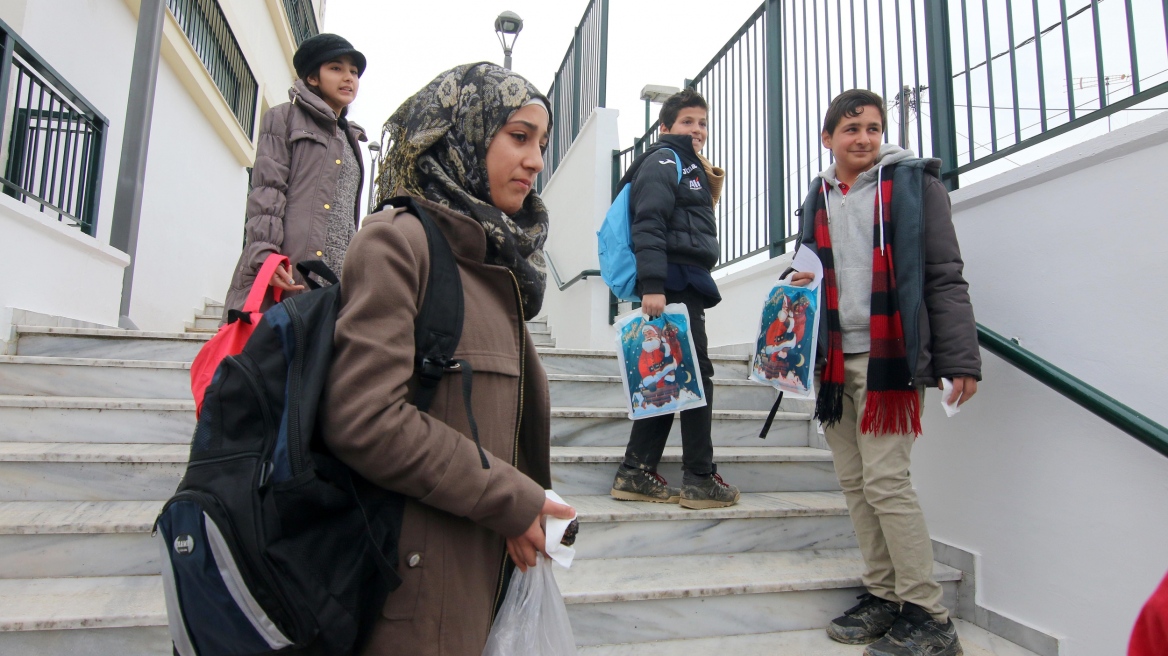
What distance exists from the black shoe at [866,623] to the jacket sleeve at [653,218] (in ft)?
4.42

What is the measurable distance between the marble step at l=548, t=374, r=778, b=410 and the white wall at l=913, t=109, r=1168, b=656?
1239 millimetres

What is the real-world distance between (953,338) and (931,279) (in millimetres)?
209

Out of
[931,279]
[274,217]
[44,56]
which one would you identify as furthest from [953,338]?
[44,56]

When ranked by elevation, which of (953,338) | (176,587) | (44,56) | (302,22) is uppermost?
(302,22)

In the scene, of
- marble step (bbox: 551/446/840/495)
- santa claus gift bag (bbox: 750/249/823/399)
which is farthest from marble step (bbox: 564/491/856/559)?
santa claus gift bag (bbox: 750/249/823/399)

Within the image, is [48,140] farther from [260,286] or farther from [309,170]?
[260,286]

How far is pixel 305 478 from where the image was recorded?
83 cm

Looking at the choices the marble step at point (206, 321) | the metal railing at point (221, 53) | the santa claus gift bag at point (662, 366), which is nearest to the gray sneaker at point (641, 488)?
the santa claus gift bag at point (662, 366)

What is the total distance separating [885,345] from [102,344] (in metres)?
3.60

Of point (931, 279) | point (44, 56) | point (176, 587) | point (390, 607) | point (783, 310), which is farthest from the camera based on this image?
point (44, 56)

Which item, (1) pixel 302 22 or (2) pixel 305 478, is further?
(1) pixel 302 22

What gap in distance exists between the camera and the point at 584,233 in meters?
6.31

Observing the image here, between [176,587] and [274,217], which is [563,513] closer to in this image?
[176,587]

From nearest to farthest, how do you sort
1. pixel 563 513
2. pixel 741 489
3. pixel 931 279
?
1. pixel 563 513
2. pixel 931 279
3. pixel 741 489
